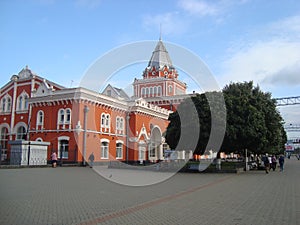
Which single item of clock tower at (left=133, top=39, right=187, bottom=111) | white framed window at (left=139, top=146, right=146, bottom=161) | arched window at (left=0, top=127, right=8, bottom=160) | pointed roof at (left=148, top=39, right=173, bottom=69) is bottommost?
white framed window at (left=139, top=146, right=146, bottom=161)

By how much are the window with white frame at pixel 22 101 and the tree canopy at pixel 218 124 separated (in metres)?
23.8

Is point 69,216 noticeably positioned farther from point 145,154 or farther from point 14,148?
point 145,154

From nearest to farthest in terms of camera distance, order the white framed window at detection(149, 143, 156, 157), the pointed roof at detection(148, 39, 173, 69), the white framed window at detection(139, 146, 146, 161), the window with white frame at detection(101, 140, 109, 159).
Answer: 1. the window with white frame at detection(101, 140, 109, 159)
2. the white framed window at detection(139, 146, 146, 161)
3. the white framed window at detection(149, 143, 156, 157)
4. the pointed roof at detection(148, 39, 173, 69)

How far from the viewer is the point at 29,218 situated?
800 centimetres

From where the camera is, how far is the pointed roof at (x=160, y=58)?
6222 centimetres

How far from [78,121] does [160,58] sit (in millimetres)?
32632

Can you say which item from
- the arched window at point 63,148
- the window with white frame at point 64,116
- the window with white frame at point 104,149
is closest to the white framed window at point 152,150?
the window with white frame at point 104,149

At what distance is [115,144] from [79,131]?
7006 mm

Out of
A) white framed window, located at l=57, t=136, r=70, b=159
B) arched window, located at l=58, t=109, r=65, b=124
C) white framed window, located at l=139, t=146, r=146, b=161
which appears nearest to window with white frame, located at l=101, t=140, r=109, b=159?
white framed window, located at l=57, t=136, r=70, b=159

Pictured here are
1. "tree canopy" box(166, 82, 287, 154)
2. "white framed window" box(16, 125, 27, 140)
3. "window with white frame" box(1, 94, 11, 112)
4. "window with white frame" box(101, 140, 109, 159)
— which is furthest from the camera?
"window with white frame" box(1, 94, 11, 112)

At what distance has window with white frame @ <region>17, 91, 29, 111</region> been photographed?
42.5 m

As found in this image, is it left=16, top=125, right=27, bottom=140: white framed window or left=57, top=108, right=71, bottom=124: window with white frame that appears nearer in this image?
left=57, top=108, right=71, bottom=124: window with white frame

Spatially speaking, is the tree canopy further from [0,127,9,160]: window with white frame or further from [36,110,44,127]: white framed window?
[0,127,9,160]: window with white frame

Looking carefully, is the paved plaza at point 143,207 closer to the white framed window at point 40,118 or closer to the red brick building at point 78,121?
the red brick building at point 78,121
